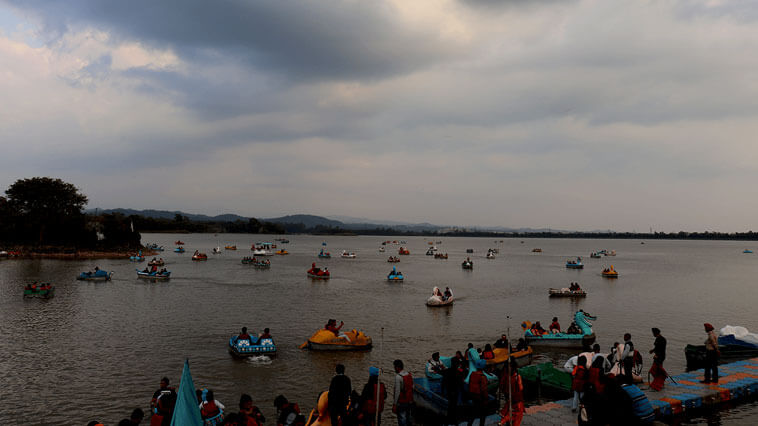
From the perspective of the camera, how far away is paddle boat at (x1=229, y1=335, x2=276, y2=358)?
24.9 metres

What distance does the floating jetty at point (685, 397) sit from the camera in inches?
583

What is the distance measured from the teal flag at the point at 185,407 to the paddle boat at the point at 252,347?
1482 cm

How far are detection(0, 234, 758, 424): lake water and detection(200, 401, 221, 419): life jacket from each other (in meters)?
3.41

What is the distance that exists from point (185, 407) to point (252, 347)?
596 inches

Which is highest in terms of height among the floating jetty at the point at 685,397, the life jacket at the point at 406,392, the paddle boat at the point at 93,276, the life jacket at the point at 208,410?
the life jacket at the point at 406,392

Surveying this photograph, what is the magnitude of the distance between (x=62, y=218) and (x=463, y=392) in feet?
401

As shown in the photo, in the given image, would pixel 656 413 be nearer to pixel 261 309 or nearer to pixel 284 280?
pixel 261 309

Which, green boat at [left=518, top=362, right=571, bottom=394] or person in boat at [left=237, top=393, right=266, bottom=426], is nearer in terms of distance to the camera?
person in boat at [left=237, top=393, right=266, bottom=426]

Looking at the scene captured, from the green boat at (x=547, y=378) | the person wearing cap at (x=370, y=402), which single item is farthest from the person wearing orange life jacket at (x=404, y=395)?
the green boat at (x=547, y=378)

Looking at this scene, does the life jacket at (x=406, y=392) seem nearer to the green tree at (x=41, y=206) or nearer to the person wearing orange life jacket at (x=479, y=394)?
the person wearing orange life jacket at (x=479, y=394)

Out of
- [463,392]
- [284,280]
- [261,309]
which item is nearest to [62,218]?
[284,280]

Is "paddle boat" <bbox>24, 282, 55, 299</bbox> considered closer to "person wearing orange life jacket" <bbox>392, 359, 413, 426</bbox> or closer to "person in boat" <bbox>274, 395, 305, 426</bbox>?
"person in boat" <bbox>274, 395, 305, 426</bbox>

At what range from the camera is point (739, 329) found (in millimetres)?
27797

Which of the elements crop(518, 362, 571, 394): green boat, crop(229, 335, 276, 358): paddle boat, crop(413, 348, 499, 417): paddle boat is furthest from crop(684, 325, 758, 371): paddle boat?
crop(229, 335, 276, 358): paddle boat
